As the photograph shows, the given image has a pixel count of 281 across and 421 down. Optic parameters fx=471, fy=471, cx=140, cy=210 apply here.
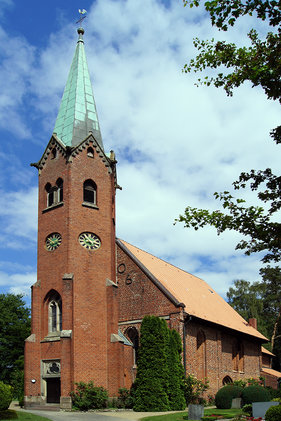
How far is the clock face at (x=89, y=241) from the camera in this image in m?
30.0

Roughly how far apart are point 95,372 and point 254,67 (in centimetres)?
2152

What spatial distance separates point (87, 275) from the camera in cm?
2925

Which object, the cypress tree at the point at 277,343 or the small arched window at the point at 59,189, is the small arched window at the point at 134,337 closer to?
the small arched window at the point at 59,189

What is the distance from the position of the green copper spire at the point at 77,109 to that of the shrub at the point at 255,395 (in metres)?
18.8

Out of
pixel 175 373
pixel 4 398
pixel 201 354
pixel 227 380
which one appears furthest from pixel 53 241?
pixel 227 380

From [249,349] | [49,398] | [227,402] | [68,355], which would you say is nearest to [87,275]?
[68,355]

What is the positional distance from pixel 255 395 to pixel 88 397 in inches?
383

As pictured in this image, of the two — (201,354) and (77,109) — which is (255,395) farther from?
(77,109)

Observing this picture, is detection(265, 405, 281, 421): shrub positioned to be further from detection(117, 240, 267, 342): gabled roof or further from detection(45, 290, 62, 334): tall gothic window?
detection(45, 290, 62, 334): tall gothic window

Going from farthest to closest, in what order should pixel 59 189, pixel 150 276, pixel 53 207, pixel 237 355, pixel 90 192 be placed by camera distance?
pixel 237 355
pixel 150 276
pixel 90 192
pixel 59 189
pixel 53 207

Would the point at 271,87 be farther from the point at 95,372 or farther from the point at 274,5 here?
the point at 95,372

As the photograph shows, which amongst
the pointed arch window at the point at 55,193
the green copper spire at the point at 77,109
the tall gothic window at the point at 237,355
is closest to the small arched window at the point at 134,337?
the pointed arch window at the point at 55,193

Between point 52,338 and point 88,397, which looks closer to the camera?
point 88,397

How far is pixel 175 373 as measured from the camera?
90.8 ft
